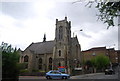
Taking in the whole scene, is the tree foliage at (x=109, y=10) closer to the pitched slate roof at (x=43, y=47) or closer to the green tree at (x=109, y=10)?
the green tree at (x=109, y=10)

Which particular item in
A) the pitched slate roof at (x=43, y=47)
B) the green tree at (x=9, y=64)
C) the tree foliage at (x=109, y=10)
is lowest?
the green tree at (x=9, y=64)

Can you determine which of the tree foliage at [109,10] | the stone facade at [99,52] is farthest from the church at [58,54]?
the tree foliage at [109,10]

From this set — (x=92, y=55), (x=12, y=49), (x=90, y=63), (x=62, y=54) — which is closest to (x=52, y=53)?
(x=62, y=54)

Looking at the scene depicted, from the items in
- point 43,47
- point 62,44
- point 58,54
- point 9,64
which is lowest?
point 9,64


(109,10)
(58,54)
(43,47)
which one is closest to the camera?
(109,10)

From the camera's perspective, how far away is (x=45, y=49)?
6225cm

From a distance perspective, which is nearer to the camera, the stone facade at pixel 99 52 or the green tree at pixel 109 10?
the green tree at pixel 109 10

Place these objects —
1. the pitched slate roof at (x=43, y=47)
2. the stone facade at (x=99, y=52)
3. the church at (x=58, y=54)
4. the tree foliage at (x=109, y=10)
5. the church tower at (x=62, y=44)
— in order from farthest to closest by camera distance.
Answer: the stone facade at (x=99, y=52) < the pitched slate roof at (x=43, y=47) < the church at (x=58, y=54) < the church tower at (x=62, y=44) < the tree foliage at (x=109, y=10)

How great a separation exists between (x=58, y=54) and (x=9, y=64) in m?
47.1

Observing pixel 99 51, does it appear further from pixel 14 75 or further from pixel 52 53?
pixel 14 75

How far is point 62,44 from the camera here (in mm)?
54312

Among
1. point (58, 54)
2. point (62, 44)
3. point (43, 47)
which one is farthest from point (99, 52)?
point (58, 54)

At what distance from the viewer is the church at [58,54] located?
53531 mm

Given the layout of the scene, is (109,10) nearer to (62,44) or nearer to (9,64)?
(9,64)
